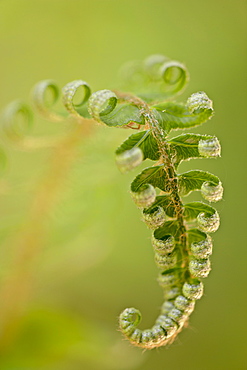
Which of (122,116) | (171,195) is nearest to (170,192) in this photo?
(171,195)

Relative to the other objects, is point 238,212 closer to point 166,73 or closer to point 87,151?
point 87,151

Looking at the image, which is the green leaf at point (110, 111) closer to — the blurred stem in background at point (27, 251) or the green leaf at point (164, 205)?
the green leaf at point (164, 205)

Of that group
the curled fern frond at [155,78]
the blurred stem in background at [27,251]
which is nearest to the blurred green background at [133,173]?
the blurred stem in background at [27,251]

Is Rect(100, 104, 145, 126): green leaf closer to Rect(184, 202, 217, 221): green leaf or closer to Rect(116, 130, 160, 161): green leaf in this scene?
Rect(116, 130, 160, 161): green leaf

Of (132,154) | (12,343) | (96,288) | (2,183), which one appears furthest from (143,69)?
(96,288)

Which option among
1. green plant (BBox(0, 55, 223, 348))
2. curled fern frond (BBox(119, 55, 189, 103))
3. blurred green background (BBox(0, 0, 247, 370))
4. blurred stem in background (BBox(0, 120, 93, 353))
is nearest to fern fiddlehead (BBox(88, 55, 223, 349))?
green plant (BBox(0, 55, 223, 348))

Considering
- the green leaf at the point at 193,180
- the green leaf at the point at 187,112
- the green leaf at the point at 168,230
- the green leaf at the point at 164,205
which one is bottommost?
the green leaf at the point at 168,230
